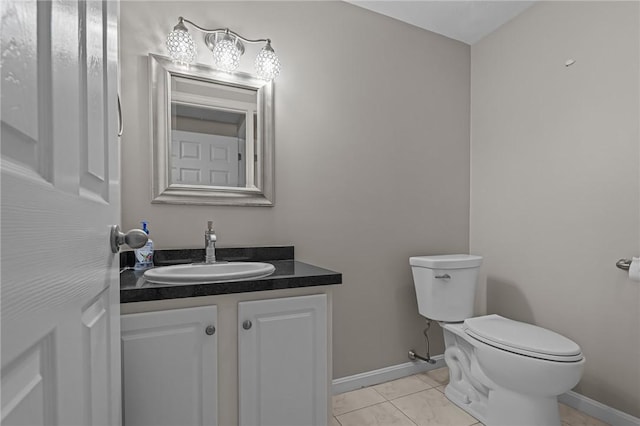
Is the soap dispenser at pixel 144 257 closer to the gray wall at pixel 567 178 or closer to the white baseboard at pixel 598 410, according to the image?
the gray wall at pixel 567 178

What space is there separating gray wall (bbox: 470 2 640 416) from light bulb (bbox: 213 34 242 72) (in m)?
1.74

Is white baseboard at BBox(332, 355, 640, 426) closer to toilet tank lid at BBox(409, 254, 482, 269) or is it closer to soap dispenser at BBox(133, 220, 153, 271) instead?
toilet tank lid at BBox(409, 254, 482, 269)

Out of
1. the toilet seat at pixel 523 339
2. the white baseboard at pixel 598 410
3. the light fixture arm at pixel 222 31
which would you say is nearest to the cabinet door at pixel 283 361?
the toilet seat at pixel 523 339

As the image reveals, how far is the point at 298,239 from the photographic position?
1967mm

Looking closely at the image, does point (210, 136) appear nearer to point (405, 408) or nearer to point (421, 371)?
point (405, 408)

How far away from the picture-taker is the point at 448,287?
2.05 meters

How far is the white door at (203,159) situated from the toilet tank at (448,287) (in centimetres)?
123

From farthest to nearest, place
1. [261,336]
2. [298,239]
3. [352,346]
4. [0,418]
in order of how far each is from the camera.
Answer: [352,346] < [298,239] < [261,336] < [0,418]

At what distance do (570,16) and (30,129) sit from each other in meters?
2.56

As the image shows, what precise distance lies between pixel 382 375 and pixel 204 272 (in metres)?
1.34

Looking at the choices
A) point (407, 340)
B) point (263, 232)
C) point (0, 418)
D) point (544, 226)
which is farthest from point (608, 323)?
point (0, 418)

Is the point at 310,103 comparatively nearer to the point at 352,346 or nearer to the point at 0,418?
the point at 352,346

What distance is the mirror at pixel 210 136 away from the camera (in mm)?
1675

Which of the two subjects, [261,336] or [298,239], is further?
[298,239]
